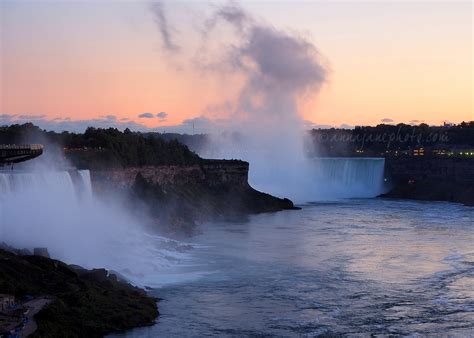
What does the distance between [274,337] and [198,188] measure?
127ft

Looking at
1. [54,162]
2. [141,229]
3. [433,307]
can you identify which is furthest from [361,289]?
[54,162]

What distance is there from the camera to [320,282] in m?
29.0

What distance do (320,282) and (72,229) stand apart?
11.9m

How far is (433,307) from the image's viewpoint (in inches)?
985

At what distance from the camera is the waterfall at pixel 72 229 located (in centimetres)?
3045

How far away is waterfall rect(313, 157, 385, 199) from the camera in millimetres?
81500

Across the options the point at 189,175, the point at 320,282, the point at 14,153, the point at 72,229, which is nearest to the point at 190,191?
the point at 189,175

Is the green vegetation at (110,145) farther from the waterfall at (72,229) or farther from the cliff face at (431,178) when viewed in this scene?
the cliff face at (431,178)

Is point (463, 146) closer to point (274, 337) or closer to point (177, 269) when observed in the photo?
point (177, 269)

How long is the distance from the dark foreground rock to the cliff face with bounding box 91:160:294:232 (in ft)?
65.1

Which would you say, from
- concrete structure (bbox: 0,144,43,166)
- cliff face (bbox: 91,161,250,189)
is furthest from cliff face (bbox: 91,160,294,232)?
concrete structure (bbox: 0,144,43,166)

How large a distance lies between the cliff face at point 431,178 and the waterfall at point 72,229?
41709 mm

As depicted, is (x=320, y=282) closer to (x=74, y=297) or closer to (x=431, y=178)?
(x=74, y=297)

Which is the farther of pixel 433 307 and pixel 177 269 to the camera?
pixel 177 269
